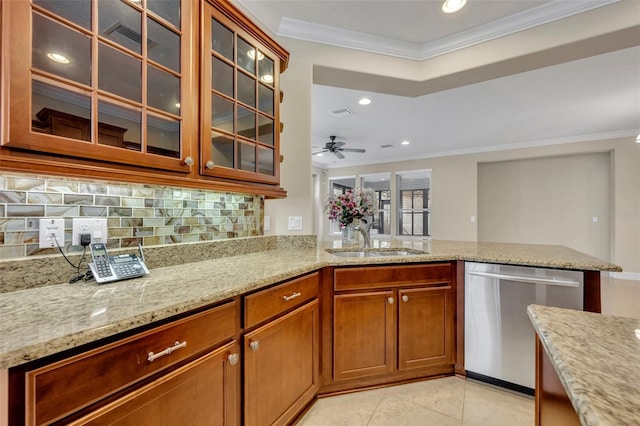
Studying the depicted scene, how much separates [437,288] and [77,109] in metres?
2.10

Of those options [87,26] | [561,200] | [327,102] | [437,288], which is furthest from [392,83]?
Answer: [561,200]

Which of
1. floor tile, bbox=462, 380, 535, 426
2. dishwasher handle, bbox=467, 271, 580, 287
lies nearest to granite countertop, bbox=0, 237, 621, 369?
dishwasher handle, bbox=467, 271, 580, 287

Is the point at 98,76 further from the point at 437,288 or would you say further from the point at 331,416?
the point at 437,288

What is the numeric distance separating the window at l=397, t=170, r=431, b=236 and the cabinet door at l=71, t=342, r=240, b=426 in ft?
20.4

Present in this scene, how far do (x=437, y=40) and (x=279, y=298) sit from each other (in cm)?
235

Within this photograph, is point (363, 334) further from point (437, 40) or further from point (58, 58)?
point (437, 40)

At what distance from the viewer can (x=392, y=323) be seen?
1794 mm

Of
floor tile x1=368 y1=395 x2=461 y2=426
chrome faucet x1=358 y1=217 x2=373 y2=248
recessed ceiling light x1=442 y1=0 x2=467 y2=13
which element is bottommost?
floor tile x1=368 y1=395 x2=461 y2=426

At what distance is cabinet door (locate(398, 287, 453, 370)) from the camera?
1.82 m

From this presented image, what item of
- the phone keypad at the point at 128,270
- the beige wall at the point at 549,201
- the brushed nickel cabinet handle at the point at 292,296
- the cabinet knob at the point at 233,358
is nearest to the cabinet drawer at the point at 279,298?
the brushed nickel cabinet handle at the point at 292,296

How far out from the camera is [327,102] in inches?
138

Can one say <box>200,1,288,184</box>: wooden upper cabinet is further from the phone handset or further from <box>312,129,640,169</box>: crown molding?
<box>312,129,640,169</box>: crown molding

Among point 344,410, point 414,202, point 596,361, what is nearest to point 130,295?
point 596,361

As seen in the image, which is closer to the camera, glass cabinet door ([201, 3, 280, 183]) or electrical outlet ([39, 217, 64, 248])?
electrical outlet ([39, 217, 64, 248])
